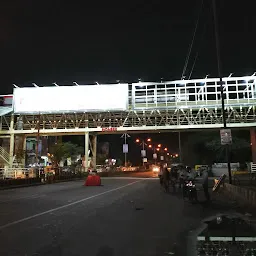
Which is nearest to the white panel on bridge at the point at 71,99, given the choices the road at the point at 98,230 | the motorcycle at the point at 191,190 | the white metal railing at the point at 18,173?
the white metal railing at the point at 18,173

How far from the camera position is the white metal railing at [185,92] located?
56812 mm

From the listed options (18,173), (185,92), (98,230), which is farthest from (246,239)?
(185,92)

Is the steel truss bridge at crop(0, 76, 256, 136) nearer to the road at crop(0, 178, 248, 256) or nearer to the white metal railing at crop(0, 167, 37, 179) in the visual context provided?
the white metal railing at crop(0, 167, 37, 179)

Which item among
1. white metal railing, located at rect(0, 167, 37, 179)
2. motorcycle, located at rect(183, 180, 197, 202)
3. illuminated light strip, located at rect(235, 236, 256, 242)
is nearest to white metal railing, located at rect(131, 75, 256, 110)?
white metal railing, located at rect(0, 167, 37, 179)

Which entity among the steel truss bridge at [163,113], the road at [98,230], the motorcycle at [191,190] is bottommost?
the road at [98,230]

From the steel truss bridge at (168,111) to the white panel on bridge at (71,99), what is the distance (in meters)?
2.24

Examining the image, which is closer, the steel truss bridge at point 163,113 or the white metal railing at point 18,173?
the white metal railing at point 18,173

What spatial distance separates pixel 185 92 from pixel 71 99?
19.0 metres

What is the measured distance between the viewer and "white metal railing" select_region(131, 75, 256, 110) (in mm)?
56812

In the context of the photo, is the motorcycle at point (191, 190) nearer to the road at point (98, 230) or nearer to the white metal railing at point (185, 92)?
the road at point (98, 230)

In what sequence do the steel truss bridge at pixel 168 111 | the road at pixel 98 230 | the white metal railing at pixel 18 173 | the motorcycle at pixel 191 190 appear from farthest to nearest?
the steel truss bridge at pixel 168 111
the white metal railing at pixel 18 173
the motorcycle at pixel 191 190
the road at pixel 98 230

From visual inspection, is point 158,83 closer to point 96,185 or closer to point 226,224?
point 96,185

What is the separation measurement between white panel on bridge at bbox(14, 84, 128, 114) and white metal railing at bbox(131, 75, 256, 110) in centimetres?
310

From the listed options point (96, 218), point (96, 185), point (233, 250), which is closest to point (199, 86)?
point (96, 185)
